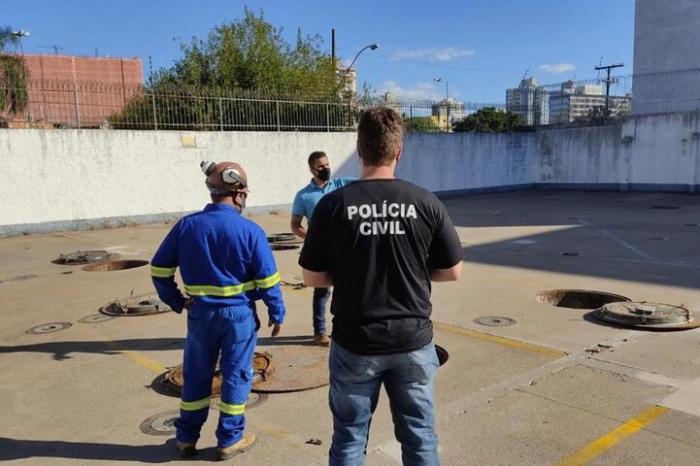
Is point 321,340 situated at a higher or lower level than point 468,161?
lower

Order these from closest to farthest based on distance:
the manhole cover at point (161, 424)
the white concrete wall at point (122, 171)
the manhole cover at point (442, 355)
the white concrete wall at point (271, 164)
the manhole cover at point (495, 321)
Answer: the manhole cover at point (161, 424), the manhole cover at point (442, 355), the manhole cover at point (495, 321), the white concrete wall at point (122, 171), the white concrete wall at point (271, 164)

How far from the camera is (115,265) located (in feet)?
32.8

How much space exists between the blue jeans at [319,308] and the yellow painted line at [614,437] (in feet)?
8.63

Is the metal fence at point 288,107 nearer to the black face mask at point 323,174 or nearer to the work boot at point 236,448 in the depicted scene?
the black face mask at point 323,174

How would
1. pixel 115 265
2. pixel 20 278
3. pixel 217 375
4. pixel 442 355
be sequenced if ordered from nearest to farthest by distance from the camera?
pixel 217 375
pixel 442 355
pixel 20 278
pixel 115 265

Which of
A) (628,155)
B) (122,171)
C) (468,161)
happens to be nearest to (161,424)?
(122,171)

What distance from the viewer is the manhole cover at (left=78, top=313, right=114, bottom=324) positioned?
6476 mm

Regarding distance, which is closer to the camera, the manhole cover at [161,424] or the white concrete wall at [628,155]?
the manhole cover at [161,424]

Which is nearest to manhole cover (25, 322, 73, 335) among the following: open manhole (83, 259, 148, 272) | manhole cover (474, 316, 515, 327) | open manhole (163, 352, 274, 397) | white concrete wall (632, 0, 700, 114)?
open manhole (163, 352, 274, 397)

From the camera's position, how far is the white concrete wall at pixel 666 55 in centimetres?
2562

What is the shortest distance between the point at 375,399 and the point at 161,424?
6.64 ft

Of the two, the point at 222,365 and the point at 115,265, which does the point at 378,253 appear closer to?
the point at 222,365

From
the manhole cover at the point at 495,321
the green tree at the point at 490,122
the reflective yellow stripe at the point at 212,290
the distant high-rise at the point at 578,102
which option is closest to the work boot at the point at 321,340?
the manhole cover at the point at 495,321

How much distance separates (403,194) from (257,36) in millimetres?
23774
